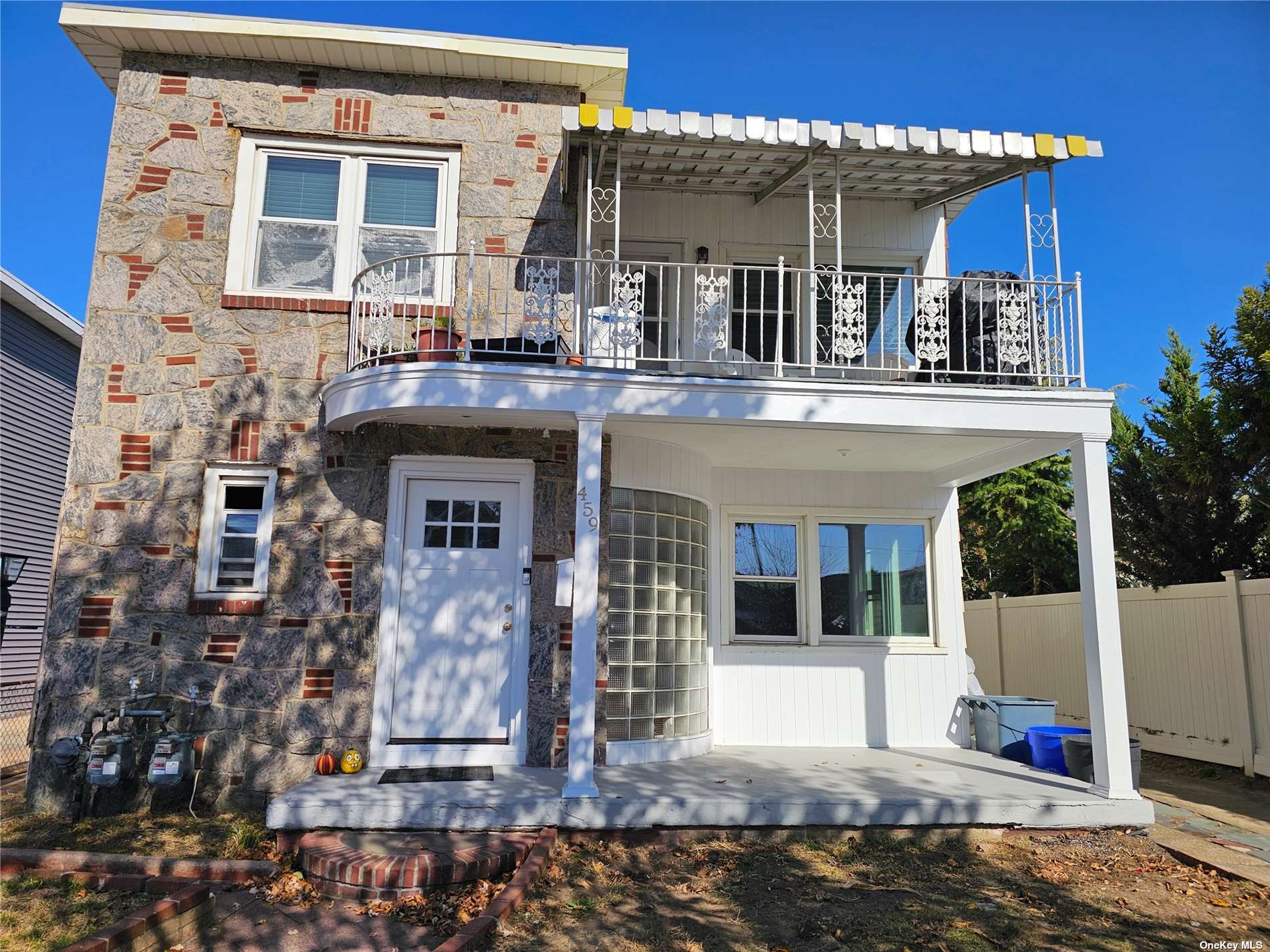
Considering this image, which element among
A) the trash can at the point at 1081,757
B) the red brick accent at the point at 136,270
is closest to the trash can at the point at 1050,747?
the trash can at the point at 1081,757

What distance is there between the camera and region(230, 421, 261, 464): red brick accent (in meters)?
6.82

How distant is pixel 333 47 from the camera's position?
7.21m

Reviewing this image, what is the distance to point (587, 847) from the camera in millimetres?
5516

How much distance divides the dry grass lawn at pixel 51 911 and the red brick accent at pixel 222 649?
1.91 metres

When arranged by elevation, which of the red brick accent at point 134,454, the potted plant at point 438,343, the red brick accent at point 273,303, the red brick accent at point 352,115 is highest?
the red brick accent at point 352,115

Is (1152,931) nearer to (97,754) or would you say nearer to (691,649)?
(691,649)

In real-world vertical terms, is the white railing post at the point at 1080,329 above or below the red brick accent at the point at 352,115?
below

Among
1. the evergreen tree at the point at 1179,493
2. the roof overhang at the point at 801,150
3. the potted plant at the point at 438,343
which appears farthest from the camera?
the evergreen tree at the point at 1179,493

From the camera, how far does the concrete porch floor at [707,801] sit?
5.45 m

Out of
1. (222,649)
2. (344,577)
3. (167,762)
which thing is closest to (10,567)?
(222,649)

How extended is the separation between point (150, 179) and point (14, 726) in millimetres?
6448

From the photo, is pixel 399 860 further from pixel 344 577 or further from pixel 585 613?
pixel 344 577

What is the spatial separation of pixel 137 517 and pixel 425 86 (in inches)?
173

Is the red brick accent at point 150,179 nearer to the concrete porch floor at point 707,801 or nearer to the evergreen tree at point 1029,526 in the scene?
the concrete porch floor at point 707,801
